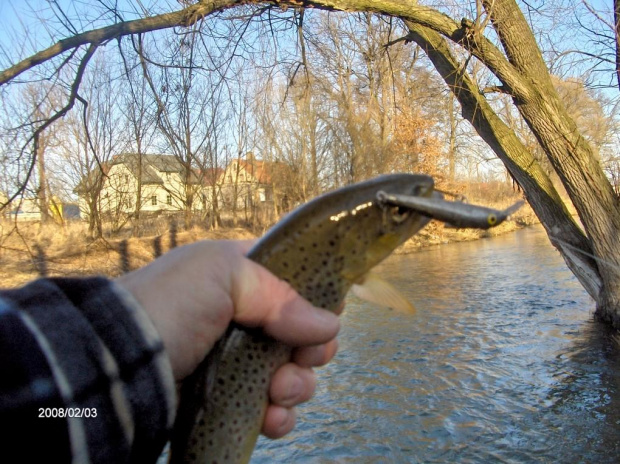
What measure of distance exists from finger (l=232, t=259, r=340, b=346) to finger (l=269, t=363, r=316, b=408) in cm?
23

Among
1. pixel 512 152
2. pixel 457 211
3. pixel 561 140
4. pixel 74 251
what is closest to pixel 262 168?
pixel 74 251

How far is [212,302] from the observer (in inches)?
71.0

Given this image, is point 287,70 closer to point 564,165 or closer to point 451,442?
point 564,165

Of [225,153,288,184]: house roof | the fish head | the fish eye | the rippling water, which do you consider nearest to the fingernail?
the fish head

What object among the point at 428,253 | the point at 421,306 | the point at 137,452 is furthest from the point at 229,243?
the point at 428,253

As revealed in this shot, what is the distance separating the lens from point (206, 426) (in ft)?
6.10

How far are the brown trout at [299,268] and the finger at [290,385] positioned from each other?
154mm

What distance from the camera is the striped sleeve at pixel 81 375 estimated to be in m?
1.23

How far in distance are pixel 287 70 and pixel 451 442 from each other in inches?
314

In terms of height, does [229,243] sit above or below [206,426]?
above

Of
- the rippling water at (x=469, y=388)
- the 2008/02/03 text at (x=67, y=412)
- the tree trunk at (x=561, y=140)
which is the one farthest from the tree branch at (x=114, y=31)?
the 2008/02/03 text at (x=67, y=412)

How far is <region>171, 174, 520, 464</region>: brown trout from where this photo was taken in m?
1.86

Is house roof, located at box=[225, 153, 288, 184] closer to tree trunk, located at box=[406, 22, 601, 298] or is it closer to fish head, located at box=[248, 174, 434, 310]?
tree trunk, located at box=[406, 22, 601, 298]

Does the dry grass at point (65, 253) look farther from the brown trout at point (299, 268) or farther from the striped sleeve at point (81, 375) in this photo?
the striped sleeve at point (81, 375)
